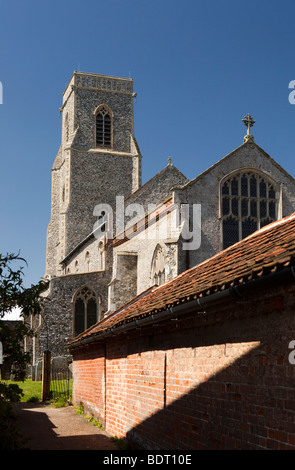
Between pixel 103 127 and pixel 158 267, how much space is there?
952 inches

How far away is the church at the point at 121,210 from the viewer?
1955 cm

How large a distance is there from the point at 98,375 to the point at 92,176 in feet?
99.6

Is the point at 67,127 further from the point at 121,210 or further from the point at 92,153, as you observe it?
the point at 121,210

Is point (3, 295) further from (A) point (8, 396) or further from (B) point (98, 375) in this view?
(B) point (98, 375)

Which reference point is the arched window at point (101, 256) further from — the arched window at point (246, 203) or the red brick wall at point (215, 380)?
the red brick wall at point (215, 380)

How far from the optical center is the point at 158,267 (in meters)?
21.4

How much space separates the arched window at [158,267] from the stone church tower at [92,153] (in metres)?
19.2

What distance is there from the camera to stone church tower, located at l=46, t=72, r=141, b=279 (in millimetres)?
40562

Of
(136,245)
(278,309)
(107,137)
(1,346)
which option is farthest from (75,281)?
(278,309)

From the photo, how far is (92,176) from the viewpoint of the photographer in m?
41.4

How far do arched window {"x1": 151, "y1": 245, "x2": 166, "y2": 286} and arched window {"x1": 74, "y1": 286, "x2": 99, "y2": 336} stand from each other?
27.3ft

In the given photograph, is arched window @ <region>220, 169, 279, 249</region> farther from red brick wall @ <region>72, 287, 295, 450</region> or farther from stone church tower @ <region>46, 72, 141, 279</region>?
stone church tower @ <region>46, 72, 141, 279</region>
